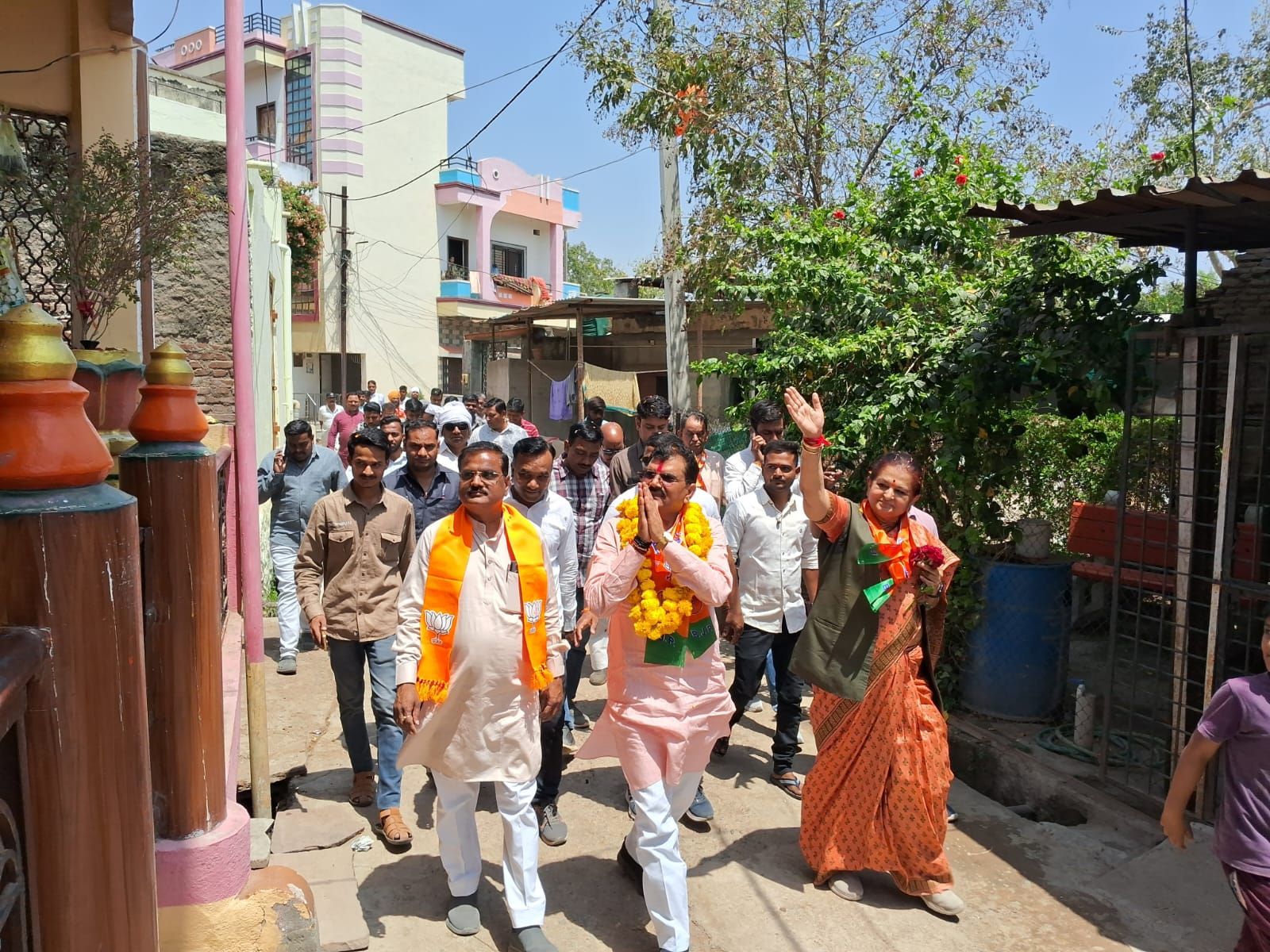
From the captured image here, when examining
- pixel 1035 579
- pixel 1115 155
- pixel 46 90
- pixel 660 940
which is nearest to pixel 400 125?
pixel 1115 155

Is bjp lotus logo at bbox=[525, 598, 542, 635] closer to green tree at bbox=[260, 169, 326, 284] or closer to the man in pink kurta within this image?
the man in pink kurta

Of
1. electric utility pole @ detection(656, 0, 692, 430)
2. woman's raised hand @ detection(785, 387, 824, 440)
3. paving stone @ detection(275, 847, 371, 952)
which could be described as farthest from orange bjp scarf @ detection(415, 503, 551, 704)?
electric utility pole @ detection(656, 0, 692, 430)

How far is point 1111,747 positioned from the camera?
18.4 ft

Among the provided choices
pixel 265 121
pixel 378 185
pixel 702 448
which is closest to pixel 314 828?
pixel 702 448

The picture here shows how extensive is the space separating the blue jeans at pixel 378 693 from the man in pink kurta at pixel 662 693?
1.04m

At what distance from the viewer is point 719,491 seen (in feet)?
21.0

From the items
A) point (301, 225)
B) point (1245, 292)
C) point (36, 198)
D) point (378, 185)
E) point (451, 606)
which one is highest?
point (378, 185)

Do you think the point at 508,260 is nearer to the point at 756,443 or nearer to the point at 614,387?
the point at 614,387

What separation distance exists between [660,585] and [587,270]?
5232 cm

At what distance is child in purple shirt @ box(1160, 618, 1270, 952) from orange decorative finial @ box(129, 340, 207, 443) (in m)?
2.96

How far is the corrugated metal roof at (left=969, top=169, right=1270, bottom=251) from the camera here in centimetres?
384

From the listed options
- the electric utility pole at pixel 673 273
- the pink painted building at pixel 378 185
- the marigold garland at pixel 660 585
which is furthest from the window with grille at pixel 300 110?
the marigold garland at pixel 660 585

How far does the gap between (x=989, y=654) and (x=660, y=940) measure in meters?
3.26

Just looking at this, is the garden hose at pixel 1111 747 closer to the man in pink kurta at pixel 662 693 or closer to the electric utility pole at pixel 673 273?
the man in pink kurta at pixel 662 693
